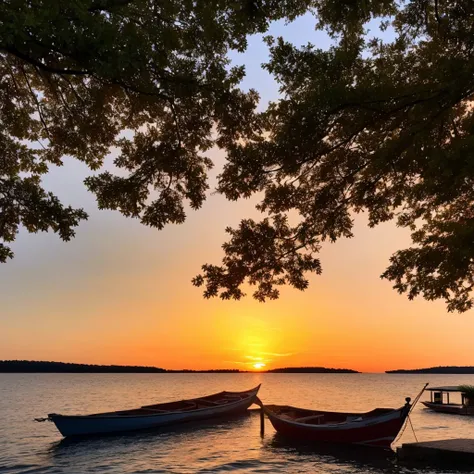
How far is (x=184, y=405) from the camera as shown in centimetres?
4288

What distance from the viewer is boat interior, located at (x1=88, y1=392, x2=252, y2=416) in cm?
3757

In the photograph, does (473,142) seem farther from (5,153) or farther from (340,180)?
(5,153)

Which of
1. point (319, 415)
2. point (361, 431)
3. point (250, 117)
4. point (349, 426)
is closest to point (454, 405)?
point (319, 415)

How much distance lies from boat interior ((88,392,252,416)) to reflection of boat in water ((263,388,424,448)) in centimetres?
1066

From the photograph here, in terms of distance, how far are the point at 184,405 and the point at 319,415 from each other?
15.2m

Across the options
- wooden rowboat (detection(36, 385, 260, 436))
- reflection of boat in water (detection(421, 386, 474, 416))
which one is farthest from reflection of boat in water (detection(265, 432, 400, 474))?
reflection of boat in water (detection(421, 386, 474, 416))

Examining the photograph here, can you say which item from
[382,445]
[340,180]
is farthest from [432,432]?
[340,180]

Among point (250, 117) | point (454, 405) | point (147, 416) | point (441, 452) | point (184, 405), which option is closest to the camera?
point (250, 117)

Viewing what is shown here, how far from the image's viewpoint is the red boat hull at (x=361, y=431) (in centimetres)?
2719

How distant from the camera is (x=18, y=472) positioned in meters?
26.7

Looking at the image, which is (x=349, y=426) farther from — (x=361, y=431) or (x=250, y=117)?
(x=250, y=117)

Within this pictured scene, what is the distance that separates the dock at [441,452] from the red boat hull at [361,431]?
6342 millimetres

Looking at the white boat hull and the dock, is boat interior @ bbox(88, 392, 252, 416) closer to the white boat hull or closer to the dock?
the white boat hull

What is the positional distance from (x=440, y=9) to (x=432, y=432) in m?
40.5
